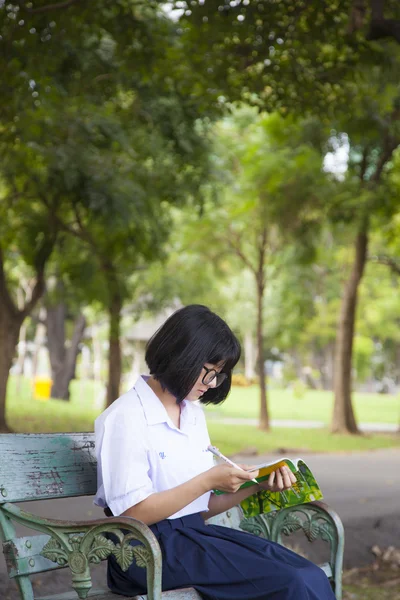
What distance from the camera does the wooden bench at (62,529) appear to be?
3.08 meters

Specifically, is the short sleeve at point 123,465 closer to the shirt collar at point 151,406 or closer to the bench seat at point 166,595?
the shirt collar at point 151,406

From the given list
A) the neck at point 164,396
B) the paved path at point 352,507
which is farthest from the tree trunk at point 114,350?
the neck at point 164,396

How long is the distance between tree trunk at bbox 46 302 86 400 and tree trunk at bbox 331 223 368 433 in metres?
13.2

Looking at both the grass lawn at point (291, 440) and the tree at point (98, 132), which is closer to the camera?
the tree at point (98, 132)

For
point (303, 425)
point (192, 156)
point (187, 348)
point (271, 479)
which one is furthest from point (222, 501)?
point (303, 425)

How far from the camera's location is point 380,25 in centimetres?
777

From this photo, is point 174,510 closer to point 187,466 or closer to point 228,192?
point 187,466

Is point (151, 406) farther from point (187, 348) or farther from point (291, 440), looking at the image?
point (291, 440)

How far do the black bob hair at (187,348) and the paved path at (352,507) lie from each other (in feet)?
9.15

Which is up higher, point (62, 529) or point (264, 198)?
point (264, 198)

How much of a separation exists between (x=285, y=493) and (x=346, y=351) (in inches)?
704

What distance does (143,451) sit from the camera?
326 cm

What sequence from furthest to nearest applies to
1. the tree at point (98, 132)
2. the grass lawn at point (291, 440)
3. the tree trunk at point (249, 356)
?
the tree trunk at point (249, 356) → the grass lawn at point (291, 440) → the tree at point (98, 132)

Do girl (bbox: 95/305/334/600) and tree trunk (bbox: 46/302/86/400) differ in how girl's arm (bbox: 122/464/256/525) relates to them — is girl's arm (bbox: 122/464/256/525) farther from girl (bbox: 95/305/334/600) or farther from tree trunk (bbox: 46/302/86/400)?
tree trunk (bbox: 46/302/86/400)
